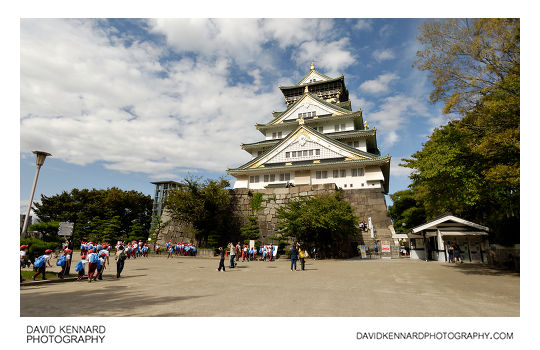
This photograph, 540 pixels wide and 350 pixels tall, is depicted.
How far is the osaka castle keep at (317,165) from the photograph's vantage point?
88.7ft

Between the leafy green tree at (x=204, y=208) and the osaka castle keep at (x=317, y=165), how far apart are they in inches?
120

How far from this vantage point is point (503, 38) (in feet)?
29.6

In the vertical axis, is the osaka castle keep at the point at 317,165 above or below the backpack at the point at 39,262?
above

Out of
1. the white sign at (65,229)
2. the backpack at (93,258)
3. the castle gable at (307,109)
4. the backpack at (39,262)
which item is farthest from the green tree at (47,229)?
the castle gable at (307,109)

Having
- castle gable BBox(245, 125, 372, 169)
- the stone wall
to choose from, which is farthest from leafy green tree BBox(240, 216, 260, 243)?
castle gable BBox(245, 125, 372, 169)

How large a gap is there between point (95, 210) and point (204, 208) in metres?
21.2

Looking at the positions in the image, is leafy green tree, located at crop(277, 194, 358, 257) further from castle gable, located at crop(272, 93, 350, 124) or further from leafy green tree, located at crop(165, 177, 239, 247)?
castle gable, located at crop(272, 93, 350, 124)

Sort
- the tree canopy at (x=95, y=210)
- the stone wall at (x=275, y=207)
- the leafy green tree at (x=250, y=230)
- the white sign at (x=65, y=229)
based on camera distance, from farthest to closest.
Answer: the tree canopy at (x=95, y=210), the stone wall at (x=275, y=207), the leafy green tree at (x=250, y=230), the white sign at (x=65, y=229)

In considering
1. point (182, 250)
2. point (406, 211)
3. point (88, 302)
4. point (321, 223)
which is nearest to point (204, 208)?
point (182, 250)

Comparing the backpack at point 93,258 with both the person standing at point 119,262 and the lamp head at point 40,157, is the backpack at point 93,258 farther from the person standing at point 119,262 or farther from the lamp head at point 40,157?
the lamp head at point 40,157

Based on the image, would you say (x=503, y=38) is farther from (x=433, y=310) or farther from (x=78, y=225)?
(x=78, y=225)

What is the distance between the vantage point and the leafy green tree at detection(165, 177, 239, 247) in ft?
79.8

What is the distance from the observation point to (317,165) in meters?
30.6

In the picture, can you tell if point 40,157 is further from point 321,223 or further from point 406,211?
point 406,211
